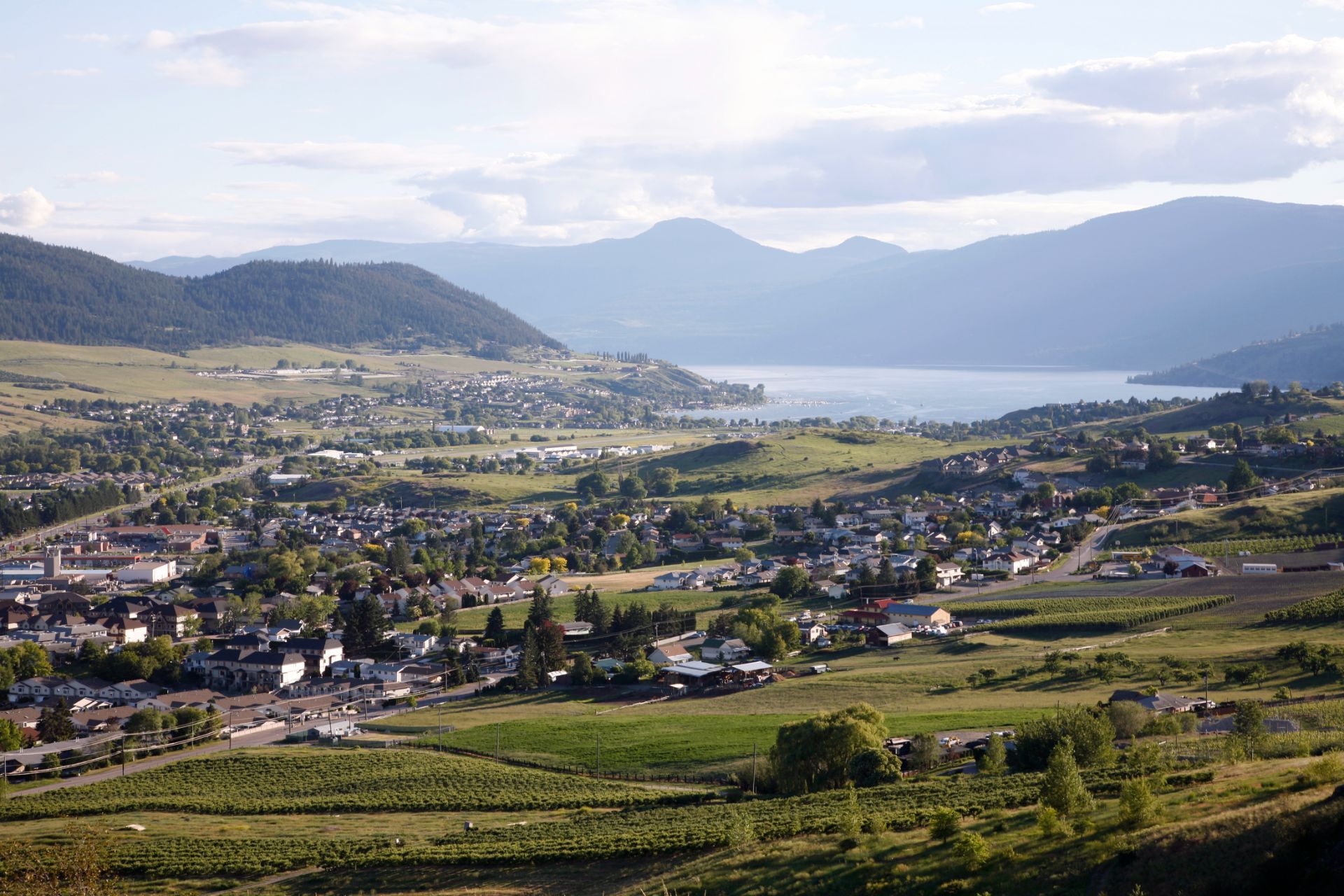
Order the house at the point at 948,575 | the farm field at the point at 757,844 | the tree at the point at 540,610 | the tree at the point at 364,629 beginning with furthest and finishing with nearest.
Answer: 1. the house at the point at 948,575
2. the tree at the point at 364,629
3. the tree at the point at 540,610
4. the farm field at the point at 757,844

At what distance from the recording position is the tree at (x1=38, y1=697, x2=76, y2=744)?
1342 inches

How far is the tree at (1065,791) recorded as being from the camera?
16.3 meters

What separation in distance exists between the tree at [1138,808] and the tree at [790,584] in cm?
3403

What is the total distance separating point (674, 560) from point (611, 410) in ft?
331

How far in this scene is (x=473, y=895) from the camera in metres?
18.7

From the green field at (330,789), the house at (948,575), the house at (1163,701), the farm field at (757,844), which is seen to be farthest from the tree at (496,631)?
the house at (1163,701)

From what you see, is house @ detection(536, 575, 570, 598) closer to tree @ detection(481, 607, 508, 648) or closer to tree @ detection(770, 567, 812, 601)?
tree @ detection(481, 607, 508, 648)

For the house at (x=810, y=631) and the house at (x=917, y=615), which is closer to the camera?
the house at (x=810, y=631)

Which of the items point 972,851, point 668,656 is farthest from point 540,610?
point 972,851

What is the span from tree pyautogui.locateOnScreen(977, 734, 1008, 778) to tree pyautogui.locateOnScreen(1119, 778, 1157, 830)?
21.7 ft

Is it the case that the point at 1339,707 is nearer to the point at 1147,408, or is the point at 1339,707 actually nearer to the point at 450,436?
the point at 1147,408

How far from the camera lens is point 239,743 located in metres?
33.9

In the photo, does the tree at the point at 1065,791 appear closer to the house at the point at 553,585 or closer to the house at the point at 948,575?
the house at the point at 948,575

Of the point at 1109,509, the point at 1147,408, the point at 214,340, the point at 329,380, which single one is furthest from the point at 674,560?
the point at 214,340
